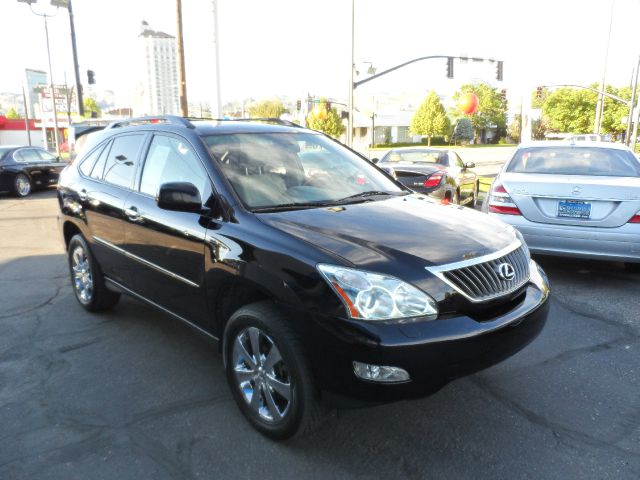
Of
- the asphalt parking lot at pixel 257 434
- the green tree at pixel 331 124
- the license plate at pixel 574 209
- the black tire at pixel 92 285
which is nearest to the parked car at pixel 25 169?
the black tire at pixel 92 285

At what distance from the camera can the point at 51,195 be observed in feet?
53.5

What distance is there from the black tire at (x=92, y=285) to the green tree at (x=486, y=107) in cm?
10497

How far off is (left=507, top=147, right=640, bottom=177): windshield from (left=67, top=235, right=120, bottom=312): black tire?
484 cm

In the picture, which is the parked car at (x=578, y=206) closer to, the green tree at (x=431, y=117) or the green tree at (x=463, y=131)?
the green tree at (x=431, y=117)

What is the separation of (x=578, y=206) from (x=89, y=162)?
15.9ft

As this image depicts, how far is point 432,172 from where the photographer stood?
380 inches

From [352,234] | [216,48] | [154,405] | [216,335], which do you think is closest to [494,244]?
[352,234]

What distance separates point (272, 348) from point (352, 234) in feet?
2.38

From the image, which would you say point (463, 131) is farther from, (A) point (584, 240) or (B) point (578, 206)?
(A) point (584, 240)

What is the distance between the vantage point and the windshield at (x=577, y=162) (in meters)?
6.25

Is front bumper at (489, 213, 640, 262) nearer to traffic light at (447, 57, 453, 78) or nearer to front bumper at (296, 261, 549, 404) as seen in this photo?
front bumper at (296, 261, 549, 404)

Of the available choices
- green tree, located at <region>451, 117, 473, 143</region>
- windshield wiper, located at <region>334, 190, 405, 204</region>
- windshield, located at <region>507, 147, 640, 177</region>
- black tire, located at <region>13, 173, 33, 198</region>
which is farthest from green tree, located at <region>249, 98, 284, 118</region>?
windshield wiper, located at <region>334, 190, 405, 204</region>

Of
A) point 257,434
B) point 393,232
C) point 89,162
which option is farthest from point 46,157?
point 393,232

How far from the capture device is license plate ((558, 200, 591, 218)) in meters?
5.48
